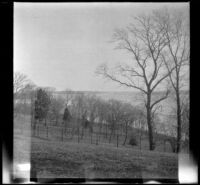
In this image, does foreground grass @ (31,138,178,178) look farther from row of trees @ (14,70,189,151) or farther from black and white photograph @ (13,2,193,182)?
row of trees @ (14,70,189,151)

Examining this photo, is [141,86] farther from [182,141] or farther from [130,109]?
[182,141]

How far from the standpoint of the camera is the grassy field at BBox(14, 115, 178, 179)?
358cm

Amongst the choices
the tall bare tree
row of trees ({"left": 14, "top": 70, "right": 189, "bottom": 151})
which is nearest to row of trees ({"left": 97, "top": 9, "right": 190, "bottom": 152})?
row of trees ({"left": 14, "top": 70, "right": 189, "bottom": 151})

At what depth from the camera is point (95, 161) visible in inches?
146

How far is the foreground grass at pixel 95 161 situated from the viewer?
11.8 ft

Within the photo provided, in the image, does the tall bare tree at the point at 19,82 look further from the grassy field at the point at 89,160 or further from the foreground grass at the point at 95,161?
the foreground grass at the point at 95,161

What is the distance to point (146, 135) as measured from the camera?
378 centimetres

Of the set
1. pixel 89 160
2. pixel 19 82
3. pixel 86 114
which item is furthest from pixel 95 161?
pixel 19 82

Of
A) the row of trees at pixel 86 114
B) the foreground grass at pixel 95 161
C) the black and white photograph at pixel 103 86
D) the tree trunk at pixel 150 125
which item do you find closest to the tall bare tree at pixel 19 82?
the black and white photograph at pixel 103 86

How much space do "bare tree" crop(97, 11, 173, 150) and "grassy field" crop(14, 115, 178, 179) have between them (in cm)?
26

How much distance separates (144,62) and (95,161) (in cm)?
152

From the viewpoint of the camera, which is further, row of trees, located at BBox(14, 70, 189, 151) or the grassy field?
row of trees, located at BBox(14, 70, 189, 151)

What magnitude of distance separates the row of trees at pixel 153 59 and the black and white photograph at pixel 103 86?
0.04ft

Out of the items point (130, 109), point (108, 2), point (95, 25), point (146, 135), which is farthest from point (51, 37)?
point (146, 135)
